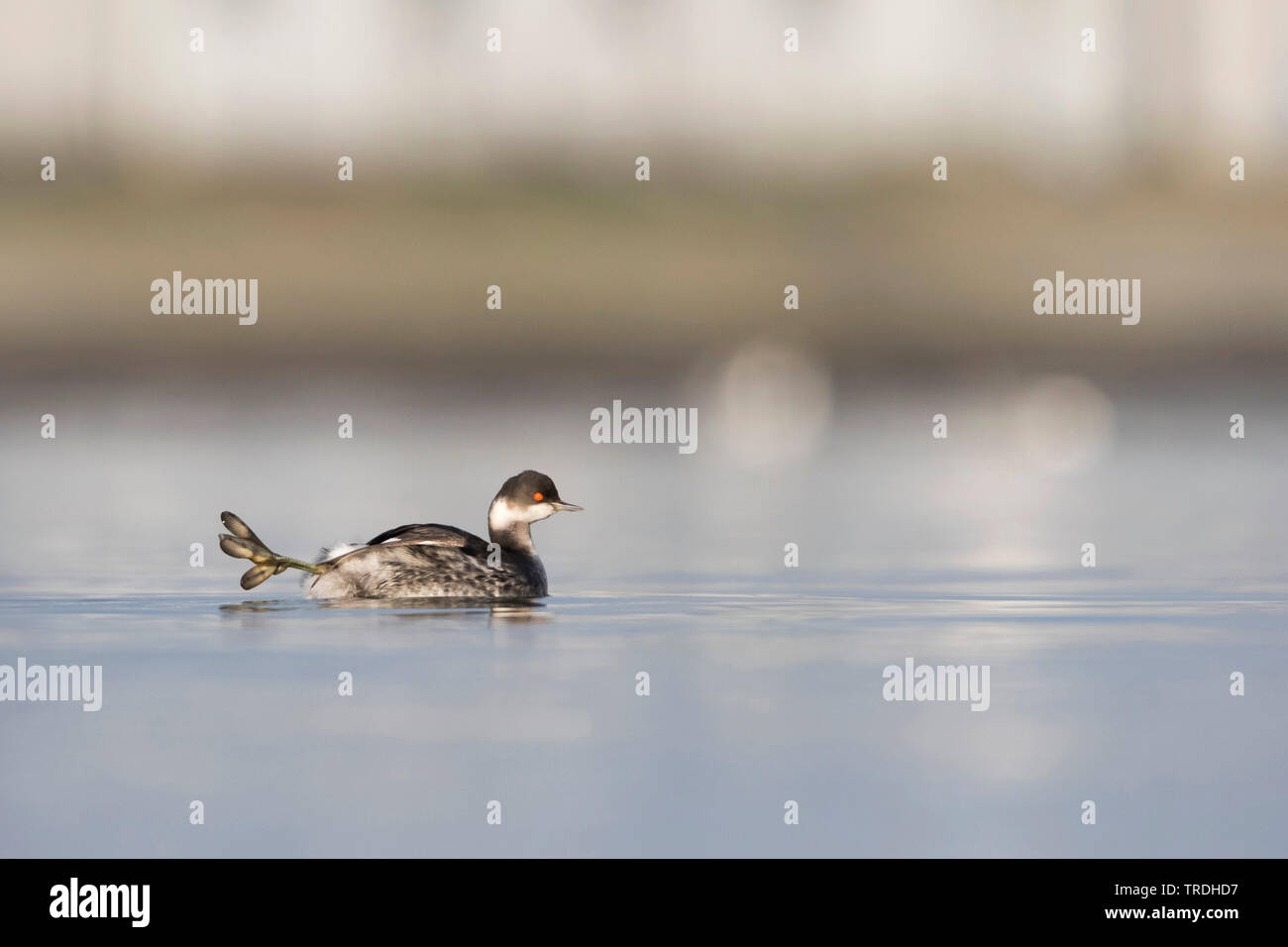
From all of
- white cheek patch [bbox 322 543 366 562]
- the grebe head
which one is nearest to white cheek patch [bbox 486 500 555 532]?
the grebe head

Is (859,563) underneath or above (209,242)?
underneath

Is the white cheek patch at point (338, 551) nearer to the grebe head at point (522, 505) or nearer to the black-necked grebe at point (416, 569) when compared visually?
the black-necked grebe at point (416, 569)

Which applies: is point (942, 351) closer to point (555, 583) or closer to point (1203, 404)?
point (1203, 404)

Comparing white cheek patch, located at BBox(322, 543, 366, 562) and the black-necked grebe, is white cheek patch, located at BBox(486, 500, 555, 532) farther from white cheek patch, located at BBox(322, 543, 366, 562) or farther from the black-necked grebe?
white cheek patch, located at BBox(322, 543, 366, 562)

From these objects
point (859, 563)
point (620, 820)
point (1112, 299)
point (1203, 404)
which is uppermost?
point (1112, 299)

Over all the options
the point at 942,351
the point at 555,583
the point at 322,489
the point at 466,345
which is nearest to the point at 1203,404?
the point at 942,351

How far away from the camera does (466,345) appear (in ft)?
132

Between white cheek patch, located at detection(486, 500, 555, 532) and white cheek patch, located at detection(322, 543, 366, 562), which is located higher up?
white cheek patch, located at detection(486, 500, 555, 532)

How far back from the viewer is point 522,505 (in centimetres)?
1223

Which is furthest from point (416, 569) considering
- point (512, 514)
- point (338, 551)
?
point (512, 514)

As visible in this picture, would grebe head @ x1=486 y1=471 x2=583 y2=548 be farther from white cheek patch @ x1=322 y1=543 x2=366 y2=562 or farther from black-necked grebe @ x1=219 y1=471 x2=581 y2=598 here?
white cheek patch @ x1=322 y1=543 x2=366 y2=562

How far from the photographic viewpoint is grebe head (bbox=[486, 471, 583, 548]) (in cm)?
1215

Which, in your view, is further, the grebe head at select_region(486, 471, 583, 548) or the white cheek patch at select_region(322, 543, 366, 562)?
the grebe head at select_region(486, 471, 583, 548)

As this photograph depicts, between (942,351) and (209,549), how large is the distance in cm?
2897
